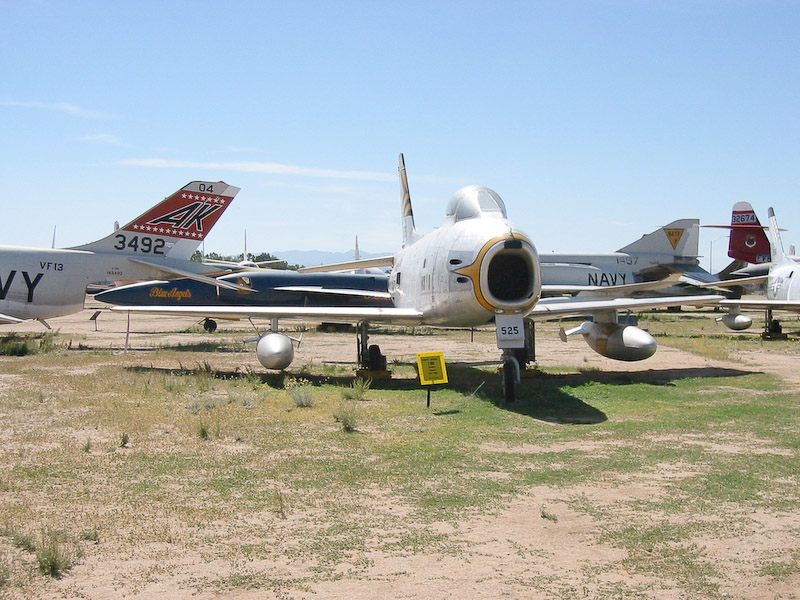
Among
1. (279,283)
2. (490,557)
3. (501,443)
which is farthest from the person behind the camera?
(279,283)

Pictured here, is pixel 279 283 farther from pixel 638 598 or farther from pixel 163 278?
pixel 638 598

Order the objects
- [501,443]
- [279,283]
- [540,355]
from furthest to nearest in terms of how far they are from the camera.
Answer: [279,283] < [540,355] < [501,443]

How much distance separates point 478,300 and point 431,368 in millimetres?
1456

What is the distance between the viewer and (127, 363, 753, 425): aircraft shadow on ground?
34.5 ft

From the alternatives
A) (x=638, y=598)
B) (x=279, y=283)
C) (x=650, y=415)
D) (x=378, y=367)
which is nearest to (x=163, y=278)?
(x=279, y=283)

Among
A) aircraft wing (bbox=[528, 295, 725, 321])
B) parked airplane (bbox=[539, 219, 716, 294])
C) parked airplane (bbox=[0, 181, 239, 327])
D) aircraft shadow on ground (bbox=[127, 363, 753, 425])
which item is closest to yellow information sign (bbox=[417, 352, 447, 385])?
aircraft shadow on ground (bbox=[127, 363, 753, 425])

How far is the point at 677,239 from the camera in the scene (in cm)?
4000

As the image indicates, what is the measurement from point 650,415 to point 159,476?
6.77 metres

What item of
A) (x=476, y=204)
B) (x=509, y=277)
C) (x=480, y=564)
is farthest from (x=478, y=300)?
(x=480, y=564)

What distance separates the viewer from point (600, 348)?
14594 millimetres

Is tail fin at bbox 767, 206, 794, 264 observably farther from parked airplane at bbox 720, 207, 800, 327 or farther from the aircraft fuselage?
the aircraft fuselage

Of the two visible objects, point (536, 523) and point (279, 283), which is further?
point (279, 283)

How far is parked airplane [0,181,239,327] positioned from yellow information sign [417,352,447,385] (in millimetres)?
14726

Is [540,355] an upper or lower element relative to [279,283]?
lower
